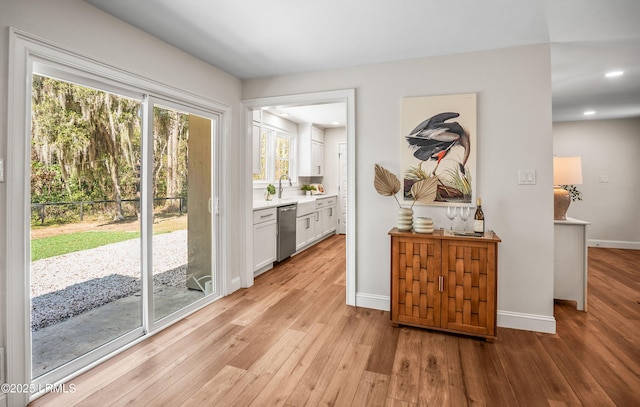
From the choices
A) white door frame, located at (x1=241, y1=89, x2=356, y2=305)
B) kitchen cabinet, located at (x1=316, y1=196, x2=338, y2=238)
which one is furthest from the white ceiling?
kitchen cabinet, located at (x1=316, y1=196, x2=338, y2=238)

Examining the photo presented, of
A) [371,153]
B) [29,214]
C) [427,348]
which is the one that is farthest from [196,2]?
[427,348]

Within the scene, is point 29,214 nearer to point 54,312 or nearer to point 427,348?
point 54,312

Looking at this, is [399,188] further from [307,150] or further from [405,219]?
[307,150]

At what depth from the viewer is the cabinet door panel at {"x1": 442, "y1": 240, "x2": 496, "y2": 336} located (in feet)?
7.97

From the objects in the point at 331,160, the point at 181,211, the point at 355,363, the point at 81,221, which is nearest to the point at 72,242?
the point at 81,221

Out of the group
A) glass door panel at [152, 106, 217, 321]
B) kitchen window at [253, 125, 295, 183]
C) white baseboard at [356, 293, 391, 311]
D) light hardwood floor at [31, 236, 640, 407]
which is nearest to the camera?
light hardwood floor at [31, 236, 640, 407]

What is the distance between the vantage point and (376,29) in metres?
2.39

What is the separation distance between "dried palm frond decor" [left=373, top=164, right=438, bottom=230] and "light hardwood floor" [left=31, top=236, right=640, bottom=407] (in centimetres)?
59

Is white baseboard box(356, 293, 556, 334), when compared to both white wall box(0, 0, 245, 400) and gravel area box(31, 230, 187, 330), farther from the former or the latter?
gravel area box(31, 230, 187, 330)

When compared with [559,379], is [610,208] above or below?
above

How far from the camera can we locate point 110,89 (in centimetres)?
227

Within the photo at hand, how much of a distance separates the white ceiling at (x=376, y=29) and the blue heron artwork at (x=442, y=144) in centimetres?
47

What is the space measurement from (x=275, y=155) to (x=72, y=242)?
3947 mm

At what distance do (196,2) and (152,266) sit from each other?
2.00 m
